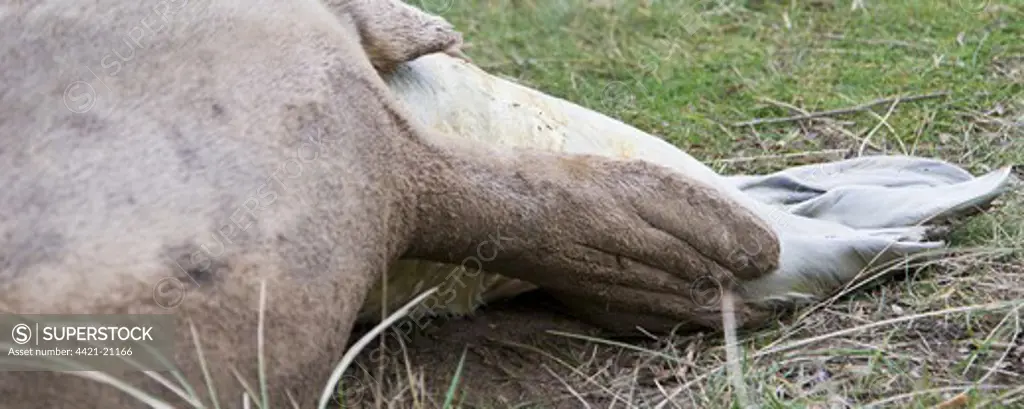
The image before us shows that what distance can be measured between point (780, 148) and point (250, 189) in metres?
1.69

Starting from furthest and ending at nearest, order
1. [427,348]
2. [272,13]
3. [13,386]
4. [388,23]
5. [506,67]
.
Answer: [506,67] < [427,348] < [388,23] < [272,13] < [13,386]

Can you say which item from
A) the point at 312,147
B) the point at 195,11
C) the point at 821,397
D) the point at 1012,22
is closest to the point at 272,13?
the point at 195,11

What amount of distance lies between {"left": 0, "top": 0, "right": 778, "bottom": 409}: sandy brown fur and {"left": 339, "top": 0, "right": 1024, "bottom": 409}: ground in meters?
0.17

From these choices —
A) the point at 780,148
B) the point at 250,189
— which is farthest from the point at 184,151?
the point at 780,148

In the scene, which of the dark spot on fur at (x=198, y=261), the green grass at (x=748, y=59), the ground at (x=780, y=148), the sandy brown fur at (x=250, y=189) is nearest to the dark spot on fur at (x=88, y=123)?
the sandy brown fur at (x=250, y=189)

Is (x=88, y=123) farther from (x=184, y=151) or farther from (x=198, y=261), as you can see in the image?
(x=198, y=261)

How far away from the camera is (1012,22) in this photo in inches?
140

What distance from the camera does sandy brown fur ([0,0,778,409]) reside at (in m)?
1.57

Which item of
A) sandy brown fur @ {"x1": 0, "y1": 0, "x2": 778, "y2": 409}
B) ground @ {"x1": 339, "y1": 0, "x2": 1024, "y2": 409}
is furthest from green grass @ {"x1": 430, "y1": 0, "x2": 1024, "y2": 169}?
sandy brown fur @ {"x1": 0, "y1": 0, "x2": 778, "y2": 409}

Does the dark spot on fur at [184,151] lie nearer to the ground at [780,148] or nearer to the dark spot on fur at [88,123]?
the dark spot on fur at [88,123]

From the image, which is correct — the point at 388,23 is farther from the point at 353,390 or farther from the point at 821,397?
the point at 821,397

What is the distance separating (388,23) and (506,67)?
1813 mm

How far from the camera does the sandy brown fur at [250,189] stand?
61.9 inches

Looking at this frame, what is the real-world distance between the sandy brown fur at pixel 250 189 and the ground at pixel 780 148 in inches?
6.8
